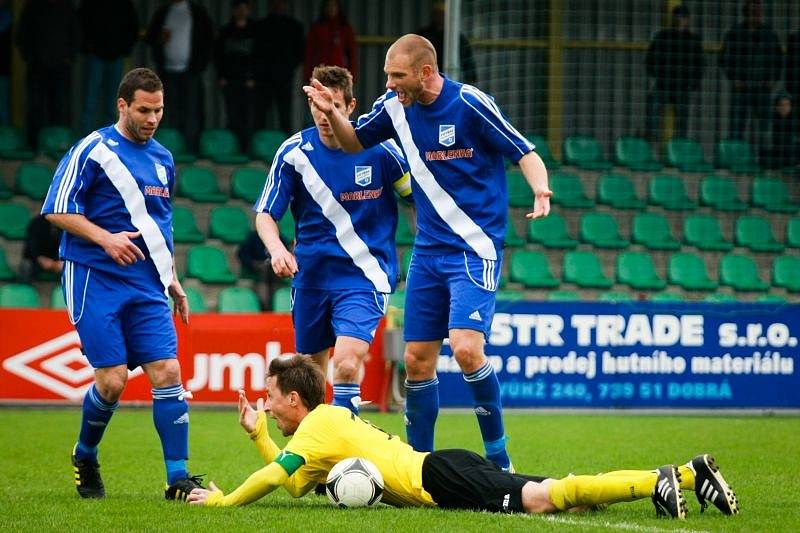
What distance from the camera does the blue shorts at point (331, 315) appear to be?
25.2 ft

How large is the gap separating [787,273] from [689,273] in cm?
141

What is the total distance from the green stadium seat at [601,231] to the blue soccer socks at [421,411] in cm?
1078

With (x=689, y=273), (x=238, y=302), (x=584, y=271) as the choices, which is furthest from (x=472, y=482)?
(x=689, y=273)

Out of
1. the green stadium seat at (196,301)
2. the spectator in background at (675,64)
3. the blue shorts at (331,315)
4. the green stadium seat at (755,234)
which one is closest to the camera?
the blue shorts at (331,315)

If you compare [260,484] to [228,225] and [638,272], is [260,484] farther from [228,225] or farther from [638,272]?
[638,272]

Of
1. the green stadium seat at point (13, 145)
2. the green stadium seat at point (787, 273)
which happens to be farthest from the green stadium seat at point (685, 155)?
the green stadium seat at point (13, 145)

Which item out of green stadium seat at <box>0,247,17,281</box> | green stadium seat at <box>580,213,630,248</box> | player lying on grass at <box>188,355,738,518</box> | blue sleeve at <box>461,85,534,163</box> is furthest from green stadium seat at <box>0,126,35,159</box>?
player lying on grass at <box>188,355,738,518</box>

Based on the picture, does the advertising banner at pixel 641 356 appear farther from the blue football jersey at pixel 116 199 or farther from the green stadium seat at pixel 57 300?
the blue football jersey at pixel 116 199

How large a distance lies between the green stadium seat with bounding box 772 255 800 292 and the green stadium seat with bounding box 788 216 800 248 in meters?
0.26

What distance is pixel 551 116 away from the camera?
20.3 meters

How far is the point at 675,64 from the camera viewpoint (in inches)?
730

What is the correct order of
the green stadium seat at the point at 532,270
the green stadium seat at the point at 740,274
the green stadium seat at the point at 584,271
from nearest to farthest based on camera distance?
the green stadium seat at the point at 532,270, the green stadium seat at the point at 584,271, the green stadium seat at the point at 740,274

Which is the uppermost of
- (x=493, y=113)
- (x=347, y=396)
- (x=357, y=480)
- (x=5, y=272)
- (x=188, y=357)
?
(x=493, y=113)

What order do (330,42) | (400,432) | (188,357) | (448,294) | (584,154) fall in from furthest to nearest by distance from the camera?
(584,154) < (330,42) < (188,357) < (400,432) < (448,294)
